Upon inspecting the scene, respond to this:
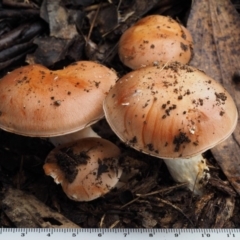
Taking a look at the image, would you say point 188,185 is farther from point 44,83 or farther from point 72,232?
point 44,83

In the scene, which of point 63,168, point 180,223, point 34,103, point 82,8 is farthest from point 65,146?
point 82,8

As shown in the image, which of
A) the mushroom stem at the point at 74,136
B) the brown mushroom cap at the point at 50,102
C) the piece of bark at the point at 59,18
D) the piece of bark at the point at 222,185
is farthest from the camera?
the piece of bark at the point at 59,18

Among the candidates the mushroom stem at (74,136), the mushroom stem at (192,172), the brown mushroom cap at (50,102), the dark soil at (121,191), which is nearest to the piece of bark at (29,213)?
the dark soil at (121,191)

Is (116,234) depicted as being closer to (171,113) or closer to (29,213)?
(29,213)

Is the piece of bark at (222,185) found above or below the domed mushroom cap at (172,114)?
below

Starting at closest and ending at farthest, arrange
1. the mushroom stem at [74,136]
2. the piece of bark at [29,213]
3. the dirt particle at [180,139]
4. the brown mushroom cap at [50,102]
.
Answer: the dirt particle at [180,139], the brown mushroom cap at [50,102], the piece of bark at [29,213], the mushroom stem at [74,136]

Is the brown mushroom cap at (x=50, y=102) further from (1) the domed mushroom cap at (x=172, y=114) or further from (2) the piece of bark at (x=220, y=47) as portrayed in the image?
(2) the piece of bark at (x=220, y=47)
